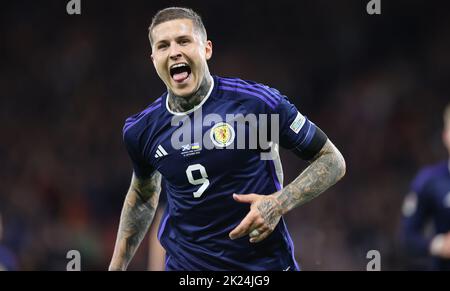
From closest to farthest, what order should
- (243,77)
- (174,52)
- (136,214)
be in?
(174,52), (136,214), (243,77)

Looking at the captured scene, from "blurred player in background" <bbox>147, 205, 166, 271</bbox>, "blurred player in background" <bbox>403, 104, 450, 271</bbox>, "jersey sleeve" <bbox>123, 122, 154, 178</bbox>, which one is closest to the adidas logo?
"jersey sleeve" <bbox>123, 122, 154, 178</bbox>

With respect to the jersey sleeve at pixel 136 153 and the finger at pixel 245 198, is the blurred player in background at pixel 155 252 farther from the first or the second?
the finger at pixel 245 198

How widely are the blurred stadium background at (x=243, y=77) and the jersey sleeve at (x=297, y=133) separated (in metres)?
6.01

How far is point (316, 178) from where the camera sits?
4418 mm

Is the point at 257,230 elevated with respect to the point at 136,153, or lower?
lower

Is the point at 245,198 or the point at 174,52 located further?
the point at 174,52

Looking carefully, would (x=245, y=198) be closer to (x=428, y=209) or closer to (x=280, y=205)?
(x=280, y=205)

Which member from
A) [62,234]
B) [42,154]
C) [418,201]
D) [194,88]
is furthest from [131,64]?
[194,88]

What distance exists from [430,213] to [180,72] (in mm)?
2691

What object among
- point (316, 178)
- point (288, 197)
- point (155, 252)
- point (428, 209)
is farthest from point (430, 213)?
point (155, 252)

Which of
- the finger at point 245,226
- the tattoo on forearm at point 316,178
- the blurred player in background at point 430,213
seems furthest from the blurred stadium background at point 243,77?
the finger at point 245,226

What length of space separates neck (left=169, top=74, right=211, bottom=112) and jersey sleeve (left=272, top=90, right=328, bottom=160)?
491 mm

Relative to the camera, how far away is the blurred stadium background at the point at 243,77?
1083cm

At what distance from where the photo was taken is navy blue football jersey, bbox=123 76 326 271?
14.7 feet
